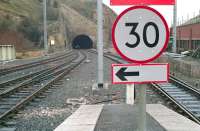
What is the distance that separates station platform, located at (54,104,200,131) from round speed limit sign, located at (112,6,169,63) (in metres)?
4.00

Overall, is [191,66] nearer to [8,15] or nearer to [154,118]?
[154,118]

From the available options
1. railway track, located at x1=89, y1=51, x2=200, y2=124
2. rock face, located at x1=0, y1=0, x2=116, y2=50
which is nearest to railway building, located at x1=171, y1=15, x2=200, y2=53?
rock face, located at x1=0, y1=0, x2=116, y2=50

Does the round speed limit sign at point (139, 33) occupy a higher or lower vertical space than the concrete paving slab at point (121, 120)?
higher

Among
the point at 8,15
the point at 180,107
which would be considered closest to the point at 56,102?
the point at 180,107

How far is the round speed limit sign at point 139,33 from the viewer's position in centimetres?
607

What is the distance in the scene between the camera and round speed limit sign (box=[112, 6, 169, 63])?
6074 millimetres

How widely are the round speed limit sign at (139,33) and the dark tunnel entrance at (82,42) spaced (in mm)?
113670

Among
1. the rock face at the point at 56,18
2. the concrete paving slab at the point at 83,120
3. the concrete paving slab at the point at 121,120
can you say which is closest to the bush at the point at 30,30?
the rock face at the point at 56,18

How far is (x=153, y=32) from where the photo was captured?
6.08 m

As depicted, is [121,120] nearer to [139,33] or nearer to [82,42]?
[139,33]

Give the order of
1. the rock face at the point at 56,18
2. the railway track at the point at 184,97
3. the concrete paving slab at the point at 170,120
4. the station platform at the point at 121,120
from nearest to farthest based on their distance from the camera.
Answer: the concrete paving slab at the point at 170,120, the station platform at the point at 121,120, the railway track at the point at 184,97, the rock face at the point at 56,18

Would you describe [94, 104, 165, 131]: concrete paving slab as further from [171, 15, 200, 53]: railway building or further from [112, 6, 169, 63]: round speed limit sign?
[171, 15, 200, 53]: railway building

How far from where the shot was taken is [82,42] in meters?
123

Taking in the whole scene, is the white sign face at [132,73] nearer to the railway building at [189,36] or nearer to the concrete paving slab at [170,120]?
the concrete paving slab at [170,120]
